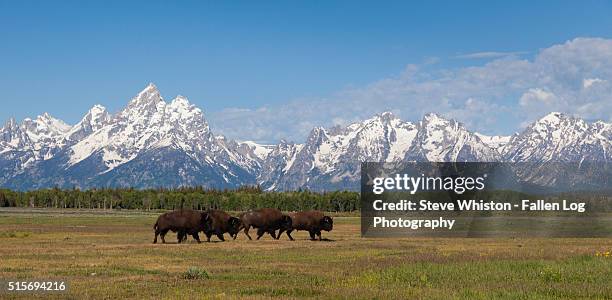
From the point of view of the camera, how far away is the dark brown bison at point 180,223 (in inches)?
2047

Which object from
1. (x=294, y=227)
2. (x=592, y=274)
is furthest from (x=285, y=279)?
(x=294, y=227)

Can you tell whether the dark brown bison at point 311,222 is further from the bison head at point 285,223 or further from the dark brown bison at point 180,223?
the dark brown bison at point 180,223

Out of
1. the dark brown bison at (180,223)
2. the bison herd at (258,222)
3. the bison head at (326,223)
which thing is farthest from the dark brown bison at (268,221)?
the dark brown bison at (180,223)

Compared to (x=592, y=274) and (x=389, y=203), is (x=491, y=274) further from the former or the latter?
(x=389, y=203)

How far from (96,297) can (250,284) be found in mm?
5402

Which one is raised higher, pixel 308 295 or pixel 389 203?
pixel 389 203

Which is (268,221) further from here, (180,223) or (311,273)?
(311,273)

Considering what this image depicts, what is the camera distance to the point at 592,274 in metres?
27.3

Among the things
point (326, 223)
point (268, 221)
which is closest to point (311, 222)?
point (326, 223)

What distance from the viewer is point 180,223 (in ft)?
171

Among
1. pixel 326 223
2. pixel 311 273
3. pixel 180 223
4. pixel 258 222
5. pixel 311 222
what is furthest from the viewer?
pixel 258 222

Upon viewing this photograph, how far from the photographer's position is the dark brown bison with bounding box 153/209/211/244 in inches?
2047

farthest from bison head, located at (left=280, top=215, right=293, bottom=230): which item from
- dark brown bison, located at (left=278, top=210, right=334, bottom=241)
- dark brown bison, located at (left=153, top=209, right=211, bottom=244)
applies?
dark brown bison, located at (left=153, top=209, right=211, bottom=244)

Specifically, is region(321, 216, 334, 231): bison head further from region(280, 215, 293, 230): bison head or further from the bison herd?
region(280, 215, 293, 230): bison head
